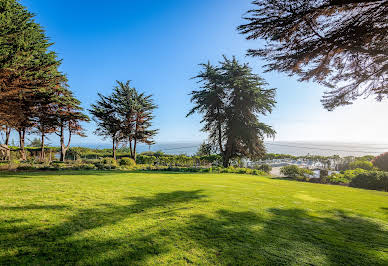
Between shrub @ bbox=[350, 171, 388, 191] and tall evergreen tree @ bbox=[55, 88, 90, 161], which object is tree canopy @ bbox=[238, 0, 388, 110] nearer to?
shrub @ bbox=[350, 171, 388, 191]

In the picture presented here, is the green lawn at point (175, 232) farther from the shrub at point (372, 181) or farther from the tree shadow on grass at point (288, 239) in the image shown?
the shrub at point (372, 181)

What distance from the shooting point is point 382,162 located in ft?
40.0

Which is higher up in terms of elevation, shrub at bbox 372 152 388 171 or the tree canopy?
the tree canopy

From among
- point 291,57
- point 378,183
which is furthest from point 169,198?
point 378,183

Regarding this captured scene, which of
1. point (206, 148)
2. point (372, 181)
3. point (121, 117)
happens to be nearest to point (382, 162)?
point (372, 181)

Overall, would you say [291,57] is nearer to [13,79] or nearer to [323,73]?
[323,73]

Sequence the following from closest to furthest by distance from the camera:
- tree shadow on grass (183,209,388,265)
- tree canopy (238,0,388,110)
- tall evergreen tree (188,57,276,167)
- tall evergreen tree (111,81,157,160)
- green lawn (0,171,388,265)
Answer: green lawn (0,171,388,265) < tree shadow on grass (183,209,388,265) < tree canopy (238,0,388,110) < tall evergreen tree (188,57,276,167) < tall evergreen tree (111,81,157,160)

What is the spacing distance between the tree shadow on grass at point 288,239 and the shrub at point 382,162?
→ 1321 centimetres

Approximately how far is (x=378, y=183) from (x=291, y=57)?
27.4 feet

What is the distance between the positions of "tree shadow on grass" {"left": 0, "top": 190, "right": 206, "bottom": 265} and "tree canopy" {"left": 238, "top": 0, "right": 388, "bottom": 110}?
4.92 meters

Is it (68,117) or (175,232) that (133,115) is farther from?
(175,232)

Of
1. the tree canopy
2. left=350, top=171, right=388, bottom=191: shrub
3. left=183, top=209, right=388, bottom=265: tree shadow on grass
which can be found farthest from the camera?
left=350, top=171, right=388, bottom=191: shrub

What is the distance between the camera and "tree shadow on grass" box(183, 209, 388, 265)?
1904mm

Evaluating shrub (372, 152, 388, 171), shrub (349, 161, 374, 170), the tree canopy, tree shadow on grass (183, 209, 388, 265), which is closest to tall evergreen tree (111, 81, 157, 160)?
the tree canopy
